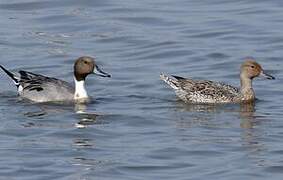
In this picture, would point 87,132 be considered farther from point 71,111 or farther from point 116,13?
point 116,13

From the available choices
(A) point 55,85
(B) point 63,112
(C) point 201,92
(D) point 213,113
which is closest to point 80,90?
(A) point 55,85

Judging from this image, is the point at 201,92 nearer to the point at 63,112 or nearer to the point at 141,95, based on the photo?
the point at 141,95

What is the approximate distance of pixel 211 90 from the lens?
627 inches

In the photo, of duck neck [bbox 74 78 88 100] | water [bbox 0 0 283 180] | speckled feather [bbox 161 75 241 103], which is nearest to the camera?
water [bbox 0 0 283 180]

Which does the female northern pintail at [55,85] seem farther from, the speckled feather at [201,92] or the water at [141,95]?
the speckled feather at [201,92]

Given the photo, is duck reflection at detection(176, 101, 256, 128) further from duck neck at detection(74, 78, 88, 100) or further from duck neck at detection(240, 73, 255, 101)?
duck neck at detection(74, 78, 88, 100)

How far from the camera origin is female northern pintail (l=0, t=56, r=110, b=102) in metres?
16.0

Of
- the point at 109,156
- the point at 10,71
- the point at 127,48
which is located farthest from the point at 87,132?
the point at 127,48

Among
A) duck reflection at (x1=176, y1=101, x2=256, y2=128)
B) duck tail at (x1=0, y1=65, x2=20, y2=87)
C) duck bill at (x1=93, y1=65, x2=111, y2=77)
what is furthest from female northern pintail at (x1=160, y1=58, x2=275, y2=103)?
duck tail at (x1=0, y1=65, x2=20, y2=87)

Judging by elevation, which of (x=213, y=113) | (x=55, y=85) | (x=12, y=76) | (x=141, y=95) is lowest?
(x=213, y=113)

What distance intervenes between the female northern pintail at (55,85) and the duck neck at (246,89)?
175 cm

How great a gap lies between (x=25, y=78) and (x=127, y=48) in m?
2.91

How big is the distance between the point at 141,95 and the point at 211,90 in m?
0.90

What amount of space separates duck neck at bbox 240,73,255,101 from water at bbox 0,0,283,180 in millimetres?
161
